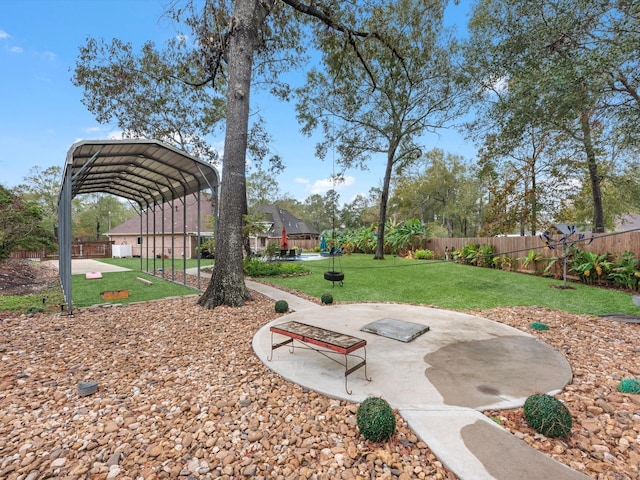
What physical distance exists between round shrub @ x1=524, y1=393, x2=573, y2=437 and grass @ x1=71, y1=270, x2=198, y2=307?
829cm

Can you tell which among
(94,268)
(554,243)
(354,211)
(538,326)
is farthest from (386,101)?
(354,211)

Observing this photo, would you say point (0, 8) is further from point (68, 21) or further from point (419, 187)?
point (419, 187)

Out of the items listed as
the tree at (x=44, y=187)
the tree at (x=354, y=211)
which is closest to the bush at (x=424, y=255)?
the tree at (x=354, y=211)

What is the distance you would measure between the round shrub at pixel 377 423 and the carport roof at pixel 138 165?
22.8 feet

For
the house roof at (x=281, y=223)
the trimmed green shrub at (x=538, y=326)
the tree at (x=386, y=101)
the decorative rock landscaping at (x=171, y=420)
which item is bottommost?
the decorative rock landscaping at (x=171, y=420)

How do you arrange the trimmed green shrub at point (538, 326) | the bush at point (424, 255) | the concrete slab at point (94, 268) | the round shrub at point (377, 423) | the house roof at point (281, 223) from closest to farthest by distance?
the round shrub at point (377, 423)
the trimmed green shrub at point (538, 326)
the concrete slab at point (94, 268)
the bush at point (424, 255)
the house roof at point (281, 223)

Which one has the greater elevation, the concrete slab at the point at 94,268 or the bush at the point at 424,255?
the bush at the point at 424,255

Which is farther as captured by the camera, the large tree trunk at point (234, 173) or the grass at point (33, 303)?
the large tree trunk at point (234, 173)

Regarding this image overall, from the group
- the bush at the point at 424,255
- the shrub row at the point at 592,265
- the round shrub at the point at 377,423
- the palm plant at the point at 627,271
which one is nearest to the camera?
the round shrub at the point at 377,423

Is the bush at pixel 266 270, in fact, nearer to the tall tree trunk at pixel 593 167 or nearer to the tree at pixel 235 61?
the tree at pixel 235 61

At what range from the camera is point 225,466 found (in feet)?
7.11

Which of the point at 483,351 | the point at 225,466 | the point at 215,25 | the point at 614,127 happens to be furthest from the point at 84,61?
the point at 614,127

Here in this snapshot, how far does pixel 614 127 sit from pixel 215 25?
40.9 feet

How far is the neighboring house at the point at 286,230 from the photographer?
29500mm
